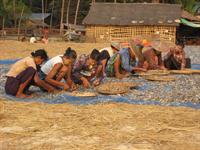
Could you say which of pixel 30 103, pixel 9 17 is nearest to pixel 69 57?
pixel 30 103

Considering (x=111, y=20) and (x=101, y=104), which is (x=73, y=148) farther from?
(x=111, y=20)

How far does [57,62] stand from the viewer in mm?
8070

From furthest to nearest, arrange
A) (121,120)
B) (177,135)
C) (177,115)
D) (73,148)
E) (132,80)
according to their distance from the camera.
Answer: (132,80) < (177,115) < (121,120) < (177,135) < (73,148)

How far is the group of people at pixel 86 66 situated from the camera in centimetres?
782

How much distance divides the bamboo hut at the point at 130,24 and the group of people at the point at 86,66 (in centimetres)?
1819

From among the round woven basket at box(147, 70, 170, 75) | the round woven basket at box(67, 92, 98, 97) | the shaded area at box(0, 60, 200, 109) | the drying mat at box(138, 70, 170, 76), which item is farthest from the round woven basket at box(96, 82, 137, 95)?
the round woven basket at box(147, 70, 170, 75)

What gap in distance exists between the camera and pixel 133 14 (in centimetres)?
3144

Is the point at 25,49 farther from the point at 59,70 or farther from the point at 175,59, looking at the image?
the point at 59,70

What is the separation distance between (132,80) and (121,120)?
11.3 feet

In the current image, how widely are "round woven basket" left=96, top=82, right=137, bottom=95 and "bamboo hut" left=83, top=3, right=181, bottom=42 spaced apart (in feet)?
67.3

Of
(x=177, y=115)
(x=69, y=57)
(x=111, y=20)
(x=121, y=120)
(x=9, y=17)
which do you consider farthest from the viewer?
(x=9, y=17)

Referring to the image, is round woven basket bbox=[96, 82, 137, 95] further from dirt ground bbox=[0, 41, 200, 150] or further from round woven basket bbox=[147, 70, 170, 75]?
round woven basket bbox=[147, 70, 170, 75]

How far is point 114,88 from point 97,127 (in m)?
2.56

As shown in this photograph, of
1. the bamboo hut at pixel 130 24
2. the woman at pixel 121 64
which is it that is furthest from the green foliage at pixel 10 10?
the woman at pixel 121 64
